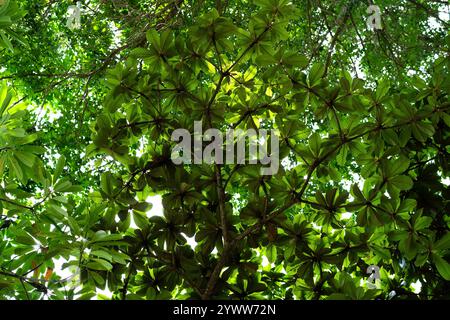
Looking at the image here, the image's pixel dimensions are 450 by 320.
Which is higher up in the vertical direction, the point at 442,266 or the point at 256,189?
the point at 256,189

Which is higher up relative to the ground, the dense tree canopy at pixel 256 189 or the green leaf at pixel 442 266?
the dense tree canopy at pixel 256 189

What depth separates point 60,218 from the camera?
155cm

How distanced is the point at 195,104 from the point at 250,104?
0.22 m

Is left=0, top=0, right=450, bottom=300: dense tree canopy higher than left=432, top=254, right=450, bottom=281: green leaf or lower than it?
higher

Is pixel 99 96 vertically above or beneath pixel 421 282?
above

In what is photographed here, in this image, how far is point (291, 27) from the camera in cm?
407

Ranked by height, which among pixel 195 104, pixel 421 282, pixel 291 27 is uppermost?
pixel 291 27

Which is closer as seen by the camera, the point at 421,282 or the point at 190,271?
the point at 190,271

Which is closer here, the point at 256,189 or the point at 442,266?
the point at 442,266

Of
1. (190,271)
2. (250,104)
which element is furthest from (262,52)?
(190,271)
